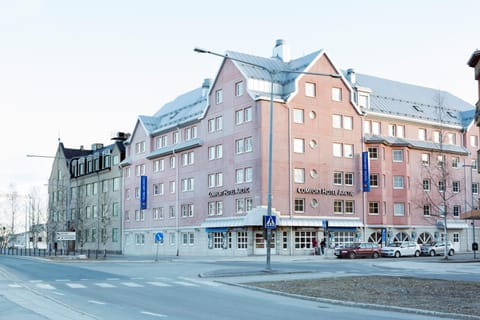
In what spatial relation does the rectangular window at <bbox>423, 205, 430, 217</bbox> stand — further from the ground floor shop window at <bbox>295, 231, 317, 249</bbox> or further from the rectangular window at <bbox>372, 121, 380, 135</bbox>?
the ground floor shop window at <bbox>295, 231, 317, 249</bbox>

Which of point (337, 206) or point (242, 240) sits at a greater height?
point (337, 206)

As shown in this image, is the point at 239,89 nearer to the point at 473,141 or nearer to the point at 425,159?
the point at 425,159

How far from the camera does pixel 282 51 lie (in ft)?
220

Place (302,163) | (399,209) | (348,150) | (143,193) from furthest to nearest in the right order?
(143,193) < (399,209) < (348,150) < (302,163)

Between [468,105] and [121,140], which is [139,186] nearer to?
[121,140]

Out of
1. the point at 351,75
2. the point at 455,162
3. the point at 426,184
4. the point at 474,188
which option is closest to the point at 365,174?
the point at 426,184

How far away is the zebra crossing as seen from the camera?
23.0 metres

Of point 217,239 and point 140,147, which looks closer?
point 217,239

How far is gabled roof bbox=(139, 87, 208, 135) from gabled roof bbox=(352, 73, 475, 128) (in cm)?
1752

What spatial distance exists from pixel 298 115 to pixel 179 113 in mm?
20381

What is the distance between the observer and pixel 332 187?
199ft

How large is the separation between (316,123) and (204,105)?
14.4 m

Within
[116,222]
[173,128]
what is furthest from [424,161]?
[116,222]

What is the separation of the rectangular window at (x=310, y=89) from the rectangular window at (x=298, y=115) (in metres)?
1.81
